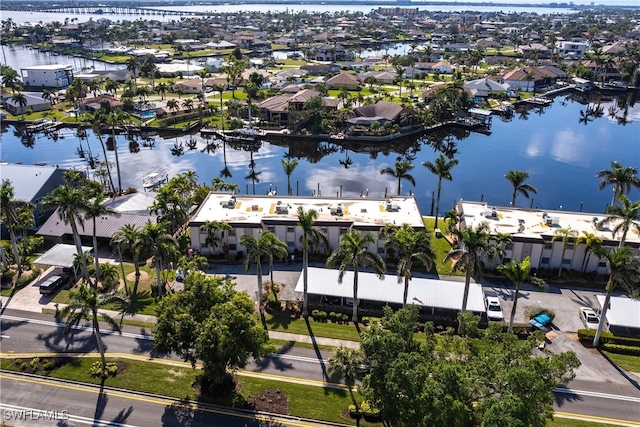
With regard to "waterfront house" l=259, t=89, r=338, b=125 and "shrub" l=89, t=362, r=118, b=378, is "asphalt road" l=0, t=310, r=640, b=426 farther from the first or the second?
"waterfront house" l=259, t=89, r=338, b=125

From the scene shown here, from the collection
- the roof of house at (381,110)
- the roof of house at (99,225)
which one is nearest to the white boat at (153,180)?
the roof of house at (99,225)

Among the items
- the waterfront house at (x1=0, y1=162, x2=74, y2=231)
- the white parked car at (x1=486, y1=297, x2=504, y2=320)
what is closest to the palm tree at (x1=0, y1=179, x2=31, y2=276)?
the waterfront house at (x1=0, y1=162, x2=74, y2=231)

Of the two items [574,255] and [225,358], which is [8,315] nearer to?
[225,358]

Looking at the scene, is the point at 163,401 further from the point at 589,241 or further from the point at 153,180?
the point at 153,180

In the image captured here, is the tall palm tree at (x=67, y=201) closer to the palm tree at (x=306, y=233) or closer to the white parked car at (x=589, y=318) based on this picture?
the palm tree at (x=306, y=233)

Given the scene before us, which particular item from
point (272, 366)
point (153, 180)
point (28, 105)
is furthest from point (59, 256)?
point (28, 105)

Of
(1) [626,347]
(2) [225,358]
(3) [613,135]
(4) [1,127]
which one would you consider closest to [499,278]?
(1) [626,347]
